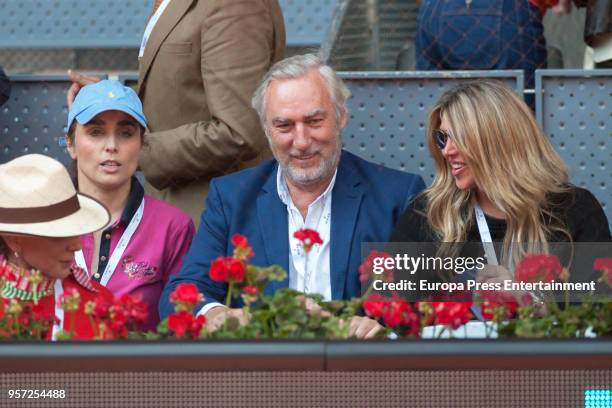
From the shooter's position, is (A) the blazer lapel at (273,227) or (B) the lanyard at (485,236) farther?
(A) the blazer lapel at (273,227)

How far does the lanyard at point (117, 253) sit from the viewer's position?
4.09m

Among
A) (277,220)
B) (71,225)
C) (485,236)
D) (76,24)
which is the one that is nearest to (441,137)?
(485,236)

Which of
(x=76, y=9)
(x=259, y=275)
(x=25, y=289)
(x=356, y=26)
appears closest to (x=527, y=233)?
(x=259, y=275)

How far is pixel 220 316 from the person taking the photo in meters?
3.38

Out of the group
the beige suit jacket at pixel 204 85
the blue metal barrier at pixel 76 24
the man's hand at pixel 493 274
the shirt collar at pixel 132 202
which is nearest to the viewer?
the man's hand at pixel 493 274

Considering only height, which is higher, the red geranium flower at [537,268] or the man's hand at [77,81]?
the man's hand at [77,81]

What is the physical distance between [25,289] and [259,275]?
801 millimetres

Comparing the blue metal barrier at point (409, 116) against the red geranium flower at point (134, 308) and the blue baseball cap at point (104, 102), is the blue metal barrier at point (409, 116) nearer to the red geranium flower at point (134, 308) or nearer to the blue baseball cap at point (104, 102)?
the blue baseball cap at point (104, 102)

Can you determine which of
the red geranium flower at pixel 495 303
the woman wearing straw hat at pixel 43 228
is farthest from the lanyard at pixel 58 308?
the red geranium flower at pixel 495 303

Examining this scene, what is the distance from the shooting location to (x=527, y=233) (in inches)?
149

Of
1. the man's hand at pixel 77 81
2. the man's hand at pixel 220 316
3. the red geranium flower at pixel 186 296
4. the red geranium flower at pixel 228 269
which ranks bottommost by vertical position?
the man's hand at pixel 220 316

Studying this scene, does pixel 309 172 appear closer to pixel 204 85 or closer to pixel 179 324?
pixel 204 85

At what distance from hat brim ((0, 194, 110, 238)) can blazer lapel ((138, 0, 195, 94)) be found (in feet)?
3.67

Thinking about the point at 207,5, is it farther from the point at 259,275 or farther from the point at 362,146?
the point at 259,275
